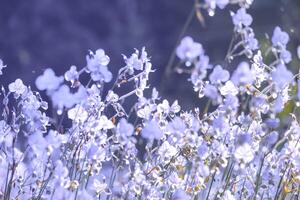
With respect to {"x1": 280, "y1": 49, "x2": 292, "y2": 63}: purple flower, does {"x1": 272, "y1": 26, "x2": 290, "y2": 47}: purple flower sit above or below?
above

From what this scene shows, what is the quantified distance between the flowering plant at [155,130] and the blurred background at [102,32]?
4185 millimetres

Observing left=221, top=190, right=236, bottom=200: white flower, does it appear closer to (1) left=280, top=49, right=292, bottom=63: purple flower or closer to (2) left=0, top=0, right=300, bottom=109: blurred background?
(1) left=280, top=49, right=292, bottom=63: purple flower

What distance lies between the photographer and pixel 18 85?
1787mm

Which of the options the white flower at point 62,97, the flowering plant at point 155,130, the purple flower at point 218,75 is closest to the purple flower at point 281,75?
the flowering plant at point 155,130

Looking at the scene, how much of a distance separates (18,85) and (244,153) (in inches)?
23.1

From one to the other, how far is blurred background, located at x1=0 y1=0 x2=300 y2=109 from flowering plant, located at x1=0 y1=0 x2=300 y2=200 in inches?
165

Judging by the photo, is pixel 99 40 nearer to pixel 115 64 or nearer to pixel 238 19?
pixel 115 64

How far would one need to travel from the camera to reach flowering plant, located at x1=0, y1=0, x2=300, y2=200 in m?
1.48

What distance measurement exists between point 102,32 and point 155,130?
15.8 feet

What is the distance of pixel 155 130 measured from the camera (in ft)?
4.71

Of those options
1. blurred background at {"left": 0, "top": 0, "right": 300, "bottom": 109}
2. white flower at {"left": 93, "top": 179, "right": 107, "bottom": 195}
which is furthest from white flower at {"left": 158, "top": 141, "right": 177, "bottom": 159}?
blurred background at {"left": 0, "top": 0, "right": 300, "bottom": 109}

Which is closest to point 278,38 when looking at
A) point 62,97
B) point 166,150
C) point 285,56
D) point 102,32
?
point 285,56

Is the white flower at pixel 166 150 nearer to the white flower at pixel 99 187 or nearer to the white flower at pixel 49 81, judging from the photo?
the white flower at pixel 99 187

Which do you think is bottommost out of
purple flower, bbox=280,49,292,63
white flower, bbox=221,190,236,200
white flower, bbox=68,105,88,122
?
white flower, bbox=221,190,236,200
